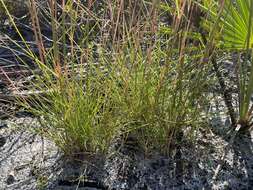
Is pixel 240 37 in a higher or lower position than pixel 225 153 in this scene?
higher

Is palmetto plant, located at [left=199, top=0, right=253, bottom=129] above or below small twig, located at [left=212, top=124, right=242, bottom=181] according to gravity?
above

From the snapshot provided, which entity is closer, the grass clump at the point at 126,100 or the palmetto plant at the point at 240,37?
the grass clump at the point at 126,100

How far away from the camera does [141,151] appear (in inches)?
60.4

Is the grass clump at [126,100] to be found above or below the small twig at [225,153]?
above

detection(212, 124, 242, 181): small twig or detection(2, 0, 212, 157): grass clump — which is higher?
detection(2, 0, 212, 157): grass clump

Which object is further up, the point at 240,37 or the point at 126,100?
the point at 240,37

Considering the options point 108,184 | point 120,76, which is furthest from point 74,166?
point 120,76

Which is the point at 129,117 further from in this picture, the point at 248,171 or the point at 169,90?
the point at 248,171

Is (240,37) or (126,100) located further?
(240,37)

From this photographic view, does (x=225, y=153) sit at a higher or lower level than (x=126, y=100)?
lower

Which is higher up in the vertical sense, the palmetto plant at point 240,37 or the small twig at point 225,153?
the palmetto plant at point 240,37

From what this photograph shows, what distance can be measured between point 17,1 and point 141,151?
1603 millimetres

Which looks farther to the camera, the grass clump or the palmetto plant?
the palmetto plant

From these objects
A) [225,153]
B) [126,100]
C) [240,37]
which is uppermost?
[240,37]
